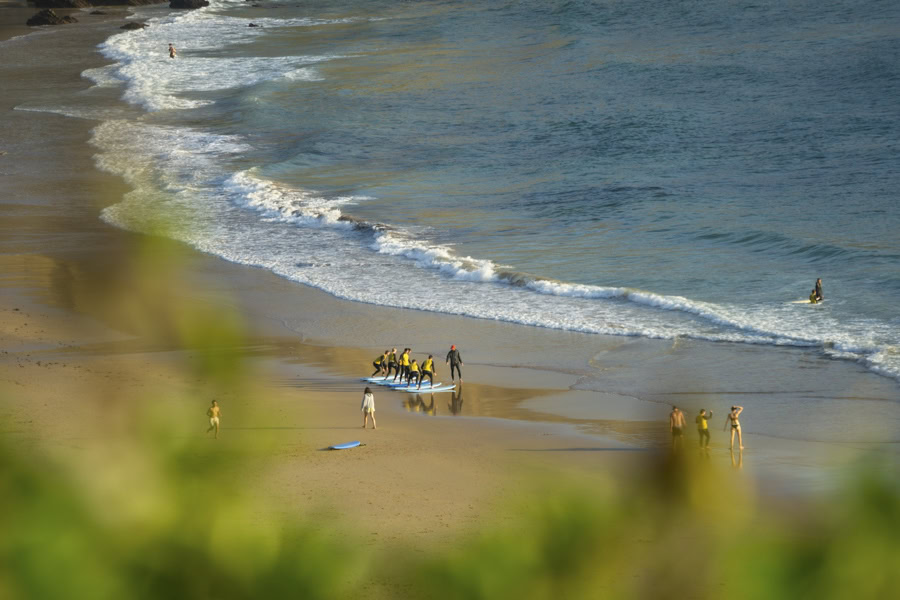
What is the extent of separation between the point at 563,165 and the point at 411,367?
2109cm

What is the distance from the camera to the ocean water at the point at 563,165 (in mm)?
24156

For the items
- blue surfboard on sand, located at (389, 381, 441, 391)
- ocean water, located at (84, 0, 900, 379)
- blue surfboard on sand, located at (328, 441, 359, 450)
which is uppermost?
ocean water, located at (84, 0, 900, 379)

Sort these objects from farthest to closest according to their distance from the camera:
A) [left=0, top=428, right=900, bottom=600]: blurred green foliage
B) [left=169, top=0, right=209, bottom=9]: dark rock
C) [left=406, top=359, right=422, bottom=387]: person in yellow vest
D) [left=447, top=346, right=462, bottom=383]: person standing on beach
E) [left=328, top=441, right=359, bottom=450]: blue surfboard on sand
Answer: [left=169, top=0, right=209, bottom=9]: dark rock, [left=406, top=359, right=422, bottom=387]: person in yellow vest, [left=447, top=346, right=462, bottom=383]: person standing on beach, [left=328, top=441, right=359, bottom=450]: blue surfboard on sand, [left=0, top=428, right=900, bottom=600]: blurred green foliage

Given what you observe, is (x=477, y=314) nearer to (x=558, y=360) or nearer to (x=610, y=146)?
(x=558, y=360)

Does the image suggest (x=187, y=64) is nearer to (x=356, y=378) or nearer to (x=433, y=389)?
(x=356, y=378)

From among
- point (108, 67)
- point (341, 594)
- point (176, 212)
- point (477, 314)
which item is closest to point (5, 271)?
point (176, 212)

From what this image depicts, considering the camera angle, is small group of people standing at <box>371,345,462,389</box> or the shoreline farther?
small group of people standing at <box>371,345,462,389</box>

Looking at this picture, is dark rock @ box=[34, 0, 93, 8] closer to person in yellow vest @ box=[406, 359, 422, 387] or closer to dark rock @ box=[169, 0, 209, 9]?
dark rock @ box=[169, 0, 209, 9]

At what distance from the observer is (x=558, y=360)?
19750mm

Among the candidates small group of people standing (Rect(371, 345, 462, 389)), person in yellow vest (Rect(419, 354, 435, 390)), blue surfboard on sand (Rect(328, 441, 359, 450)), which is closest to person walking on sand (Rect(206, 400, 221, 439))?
blue surfboard on sand (Rect(328, 441, 359, 450))

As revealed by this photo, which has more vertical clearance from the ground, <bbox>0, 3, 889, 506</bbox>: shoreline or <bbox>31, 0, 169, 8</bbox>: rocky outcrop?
<bbox>31, 0, 169, 8</bbox>: rocky outcrop

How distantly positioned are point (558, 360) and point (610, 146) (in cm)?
2223

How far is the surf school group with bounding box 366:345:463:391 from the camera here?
18.4 meters

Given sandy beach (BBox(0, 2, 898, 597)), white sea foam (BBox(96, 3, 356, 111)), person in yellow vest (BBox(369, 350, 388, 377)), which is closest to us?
sandy beach (BBox(0, 2, 898, 597))
